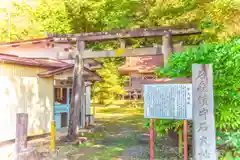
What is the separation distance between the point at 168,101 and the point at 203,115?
790 millimetres

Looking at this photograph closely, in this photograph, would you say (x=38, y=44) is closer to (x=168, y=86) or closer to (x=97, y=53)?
(x=97, y=53)

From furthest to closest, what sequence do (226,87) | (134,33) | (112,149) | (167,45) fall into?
(134,33) < (167,45) < (112,149) < (226,87)

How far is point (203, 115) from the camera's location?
513cm

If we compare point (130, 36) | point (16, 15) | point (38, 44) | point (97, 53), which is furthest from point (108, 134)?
point (16, 15)

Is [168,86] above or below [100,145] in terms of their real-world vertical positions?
above

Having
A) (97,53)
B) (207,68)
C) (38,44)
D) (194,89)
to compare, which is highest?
(38,44)

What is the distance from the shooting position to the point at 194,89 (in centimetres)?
529

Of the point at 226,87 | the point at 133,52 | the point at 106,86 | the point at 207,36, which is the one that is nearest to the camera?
the point at 226,87

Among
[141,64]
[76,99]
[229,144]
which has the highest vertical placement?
[141,64]

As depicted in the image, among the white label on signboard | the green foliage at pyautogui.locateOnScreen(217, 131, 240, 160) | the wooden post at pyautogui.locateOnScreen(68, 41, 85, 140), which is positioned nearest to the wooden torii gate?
the wooden post at pyautogui.locateOnScreen(68, 41, 85, 140)

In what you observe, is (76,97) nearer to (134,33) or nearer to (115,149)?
(115,149)

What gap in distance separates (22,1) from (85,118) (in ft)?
66.4

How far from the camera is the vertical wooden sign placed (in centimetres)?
503

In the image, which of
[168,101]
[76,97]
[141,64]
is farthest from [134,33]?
[141,64]
